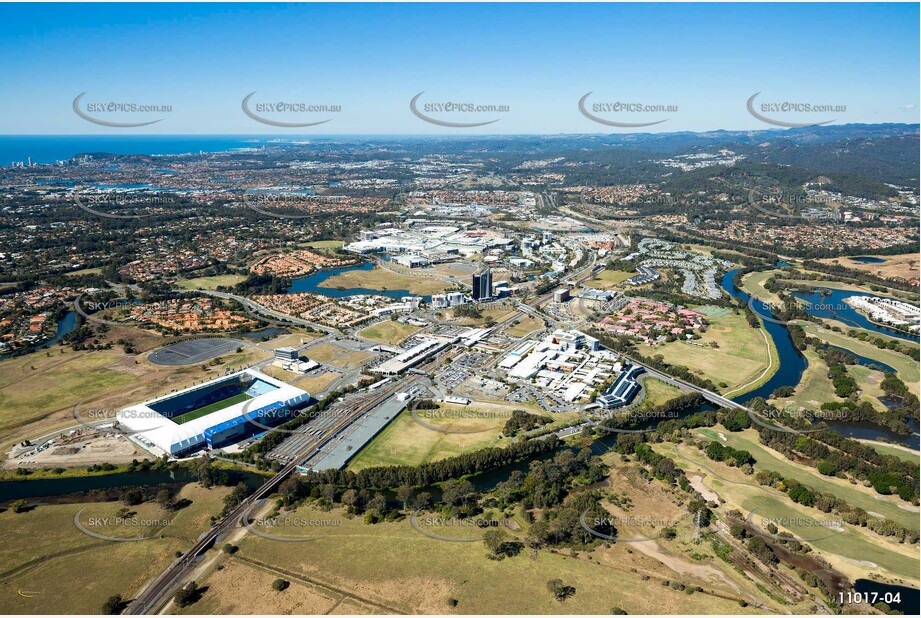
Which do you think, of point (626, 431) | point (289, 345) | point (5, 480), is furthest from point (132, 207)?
point (626, 431)

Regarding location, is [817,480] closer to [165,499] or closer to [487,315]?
[487,315]

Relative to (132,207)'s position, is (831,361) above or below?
below

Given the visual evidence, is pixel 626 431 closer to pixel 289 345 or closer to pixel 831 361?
pixel 831 361

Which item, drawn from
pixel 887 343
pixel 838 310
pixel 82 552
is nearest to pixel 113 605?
pixel 82 552

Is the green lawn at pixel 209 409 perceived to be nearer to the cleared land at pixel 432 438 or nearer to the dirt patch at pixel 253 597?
the cleared land at pixel 432 438

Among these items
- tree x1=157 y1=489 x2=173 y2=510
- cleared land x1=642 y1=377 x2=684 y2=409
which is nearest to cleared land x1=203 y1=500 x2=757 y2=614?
tree x1=157 y1=489 x2=173 y2=510

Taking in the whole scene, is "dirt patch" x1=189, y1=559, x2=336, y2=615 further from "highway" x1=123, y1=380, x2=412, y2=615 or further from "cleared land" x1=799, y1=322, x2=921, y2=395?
"cleared land" x1=799, y1=322, x2=921, y2=395
